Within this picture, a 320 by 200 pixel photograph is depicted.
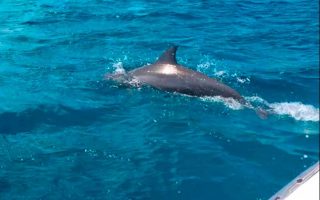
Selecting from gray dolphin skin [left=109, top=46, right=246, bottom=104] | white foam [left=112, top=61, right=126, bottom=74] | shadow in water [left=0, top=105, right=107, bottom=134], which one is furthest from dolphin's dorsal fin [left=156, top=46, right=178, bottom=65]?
shadow in water [left=0, top=105, right=107, bottom=134]

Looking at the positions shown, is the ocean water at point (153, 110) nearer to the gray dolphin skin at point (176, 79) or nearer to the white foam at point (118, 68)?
the white foam at point (118, 68)

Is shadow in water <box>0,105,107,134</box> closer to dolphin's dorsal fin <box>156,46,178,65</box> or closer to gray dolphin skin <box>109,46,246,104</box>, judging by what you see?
gray dolphin skin <box>109,46,246,104</box>

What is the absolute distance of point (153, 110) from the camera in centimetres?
1097

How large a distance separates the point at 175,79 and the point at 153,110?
1105mm

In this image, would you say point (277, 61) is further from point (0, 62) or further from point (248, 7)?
point (0, 62)

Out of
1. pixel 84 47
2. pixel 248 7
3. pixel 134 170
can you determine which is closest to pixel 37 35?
pixel 84 47

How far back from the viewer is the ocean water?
8312 mm

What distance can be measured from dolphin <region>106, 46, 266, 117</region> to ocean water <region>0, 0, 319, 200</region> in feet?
0.71

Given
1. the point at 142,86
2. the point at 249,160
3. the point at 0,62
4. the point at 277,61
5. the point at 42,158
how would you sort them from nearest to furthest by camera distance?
the point at 249,160 → the point at 42,158 → the point at 142,86 → the point at 277,61 → the point at 0,62

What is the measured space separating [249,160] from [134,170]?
79.1 inches

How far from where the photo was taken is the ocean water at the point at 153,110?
8312 millimetres

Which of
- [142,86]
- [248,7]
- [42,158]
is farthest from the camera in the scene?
[248,7]

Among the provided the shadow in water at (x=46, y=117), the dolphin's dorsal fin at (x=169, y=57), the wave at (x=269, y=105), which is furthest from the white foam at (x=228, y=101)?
the shadow in water at (x=46, y=117)

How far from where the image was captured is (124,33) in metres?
16.8
